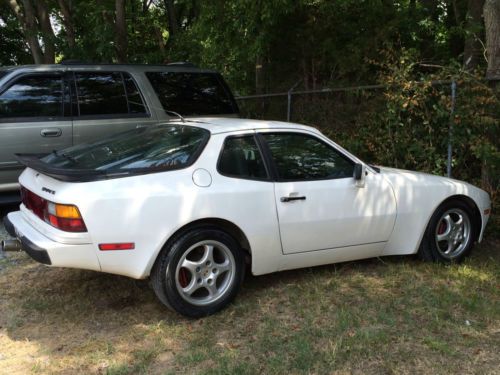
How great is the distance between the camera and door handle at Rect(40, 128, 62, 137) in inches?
251

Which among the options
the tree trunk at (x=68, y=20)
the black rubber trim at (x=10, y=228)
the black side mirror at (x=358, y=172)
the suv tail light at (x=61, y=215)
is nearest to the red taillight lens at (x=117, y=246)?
the suv tail light at (x=61, y=215)

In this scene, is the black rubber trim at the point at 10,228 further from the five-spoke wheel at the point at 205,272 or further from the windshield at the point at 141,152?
the five-spoke wheel at the point at 205,272

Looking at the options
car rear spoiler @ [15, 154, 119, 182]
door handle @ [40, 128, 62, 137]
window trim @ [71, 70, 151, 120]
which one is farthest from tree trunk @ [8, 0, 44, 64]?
car rear spoiler @ [15, 154, 119, 182]

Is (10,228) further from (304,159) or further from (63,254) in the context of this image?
(304,159)

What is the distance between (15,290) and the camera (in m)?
4.62

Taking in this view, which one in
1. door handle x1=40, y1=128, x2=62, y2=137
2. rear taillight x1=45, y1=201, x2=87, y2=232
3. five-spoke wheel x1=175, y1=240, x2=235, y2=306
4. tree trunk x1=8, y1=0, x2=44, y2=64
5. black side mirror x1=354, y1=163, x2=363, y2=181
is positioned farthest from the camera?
tree trunk x1=8, y1=0, x2=44, y2=64

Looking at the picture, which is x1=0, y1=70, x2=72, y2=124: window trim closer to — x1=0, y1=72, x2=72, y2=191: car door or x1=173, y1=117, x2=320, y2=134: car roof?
x1=0, y1=72, x2=72, y2=191: car door

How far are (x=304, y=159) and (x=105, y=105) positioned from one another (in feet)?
10.7

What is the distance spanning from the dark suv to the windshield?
196 cm

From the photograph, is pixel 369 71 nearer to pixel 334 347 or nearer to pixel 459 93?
pixel 459 93

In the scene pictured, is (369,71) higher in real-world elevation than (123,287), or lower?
higher

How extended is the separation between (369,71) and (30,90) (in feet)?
18.5

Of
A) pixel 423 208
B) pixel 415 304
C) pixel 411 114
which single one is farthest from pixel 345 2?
pixel 415 304

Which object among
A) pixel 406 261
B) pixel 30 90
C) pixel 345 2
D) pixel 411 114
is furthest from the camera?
pixel 345 2
